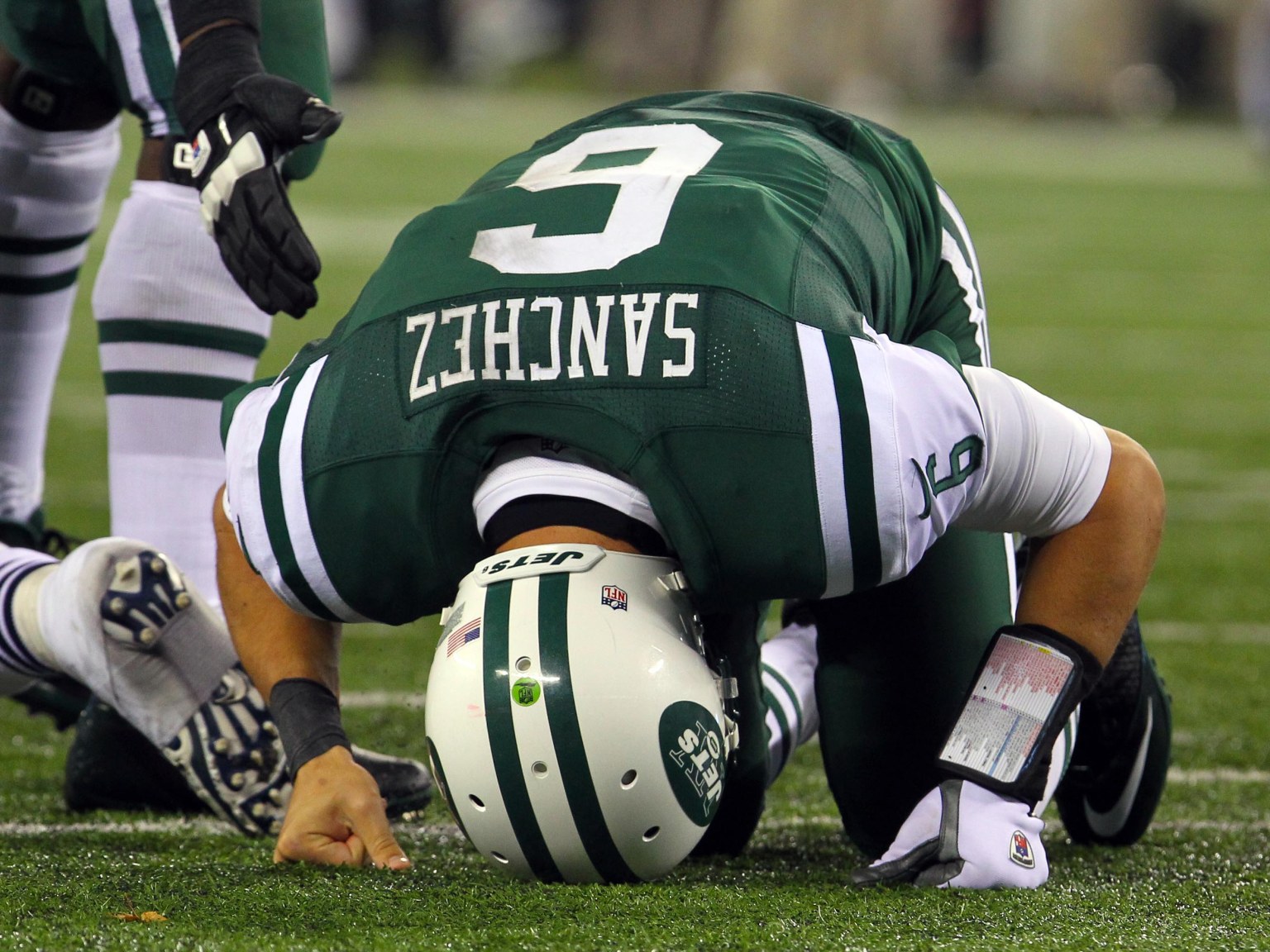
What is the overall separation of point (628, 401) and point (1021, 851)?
55 centimetres

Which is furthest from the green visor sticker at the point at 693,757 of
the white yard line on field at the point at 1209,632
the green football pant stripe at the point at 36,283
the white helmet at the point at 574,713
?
the white yard line on field at the point at 1209,632

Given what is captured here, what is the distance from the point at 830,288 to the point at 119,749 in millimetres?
1030

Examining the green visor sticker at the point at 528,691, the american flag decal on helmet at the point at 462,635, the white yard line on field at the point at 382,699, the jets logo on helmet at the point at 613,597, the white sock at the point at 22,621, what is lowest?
the white yard line on field at the point at 382,699

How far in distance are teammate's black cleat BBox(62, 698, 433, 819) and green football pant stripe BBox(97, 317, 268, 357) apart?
1.53ft

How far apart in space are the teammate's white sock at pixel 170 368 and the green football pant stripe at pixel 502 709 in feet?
3.04

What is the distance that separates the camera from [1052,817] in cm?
239

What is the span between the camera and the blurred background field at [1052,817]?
1.59m

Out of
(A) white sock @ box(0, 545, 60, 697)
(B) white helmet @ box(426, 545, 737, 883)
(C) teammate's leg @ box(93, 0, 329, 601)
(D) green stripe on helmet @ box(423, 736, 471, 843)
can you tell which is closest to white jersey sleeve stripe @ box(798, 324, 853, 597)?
(B) white helmet @ box(426, 545, 737, 883)

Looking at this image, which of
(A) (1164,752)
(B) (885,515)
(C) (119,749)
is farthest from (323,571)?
(A) (1164,752)

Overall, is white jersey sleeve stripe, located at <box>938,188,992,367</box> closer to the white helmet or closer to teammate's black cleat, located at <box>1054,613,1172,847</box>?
teammate's black cleat, located at <box>1054,613,1172,847</box>

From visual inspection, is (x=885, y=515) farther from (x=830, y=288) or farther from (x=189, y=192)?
(x=189, y=192)

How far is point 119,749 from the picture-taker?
88.2 inches

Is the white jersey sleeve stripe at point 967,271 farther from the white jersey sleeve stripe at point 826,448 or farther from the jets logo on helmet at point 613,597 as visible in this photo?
the jets logo on helmet at point 613,597

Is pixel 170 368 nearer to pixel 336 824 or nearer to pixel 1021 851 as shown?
pixel 336 824
